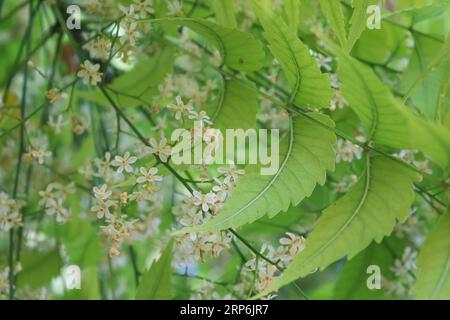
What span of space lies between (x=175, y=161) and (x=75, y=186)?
0.31m

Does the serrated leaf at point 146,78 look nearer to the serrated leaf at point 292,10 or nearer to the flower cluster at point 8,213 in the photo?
the flower cluster at point 8,213

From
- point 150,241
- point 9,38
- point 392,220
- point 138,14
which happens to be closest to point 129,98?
point 138,14

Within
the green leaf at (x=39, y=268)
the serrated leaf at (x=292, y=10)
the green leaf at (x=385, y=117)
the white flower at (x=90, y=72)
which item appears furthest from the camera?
the green leaf at (x=39, y=268)

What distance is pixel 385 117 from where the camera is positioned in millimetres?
553

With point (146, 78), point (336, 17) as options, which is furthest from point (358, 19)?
point (146, 78)

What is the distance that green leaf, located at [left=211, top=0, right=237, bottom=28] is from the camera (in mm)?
670

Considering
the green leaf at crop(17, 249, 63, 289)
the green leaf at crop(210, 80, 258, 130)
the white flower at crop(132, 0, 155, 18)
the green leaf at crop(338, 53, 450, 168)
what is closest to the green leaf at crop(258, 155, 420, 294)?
the green leaf at crop(338, 53, 450, 168)

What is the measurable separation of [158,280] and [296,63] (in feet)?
0.87

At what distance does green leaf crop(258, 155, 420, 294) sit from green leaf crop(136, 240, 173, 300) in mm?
224

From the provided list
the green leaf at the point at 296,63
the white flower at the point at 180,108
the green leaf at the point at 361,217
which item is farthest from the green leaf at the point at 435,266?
the white flower at the point at 180,108

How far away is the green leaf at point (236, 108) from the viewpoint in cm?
68

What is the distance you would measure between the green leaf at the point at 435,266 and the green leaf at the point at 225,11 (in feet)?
0.86

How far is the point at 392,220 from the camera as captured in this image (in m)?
0.53
